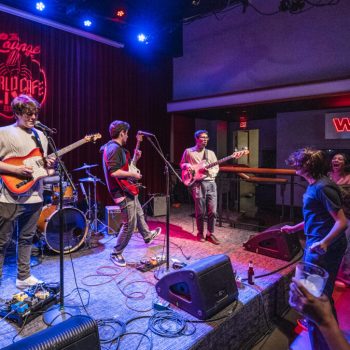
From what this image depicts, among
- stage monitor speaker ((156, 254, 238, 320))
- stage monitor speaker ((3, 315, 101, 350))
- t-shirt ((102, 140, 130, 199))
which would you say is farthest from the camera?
t-shirt ((102, 140, 130, 199))

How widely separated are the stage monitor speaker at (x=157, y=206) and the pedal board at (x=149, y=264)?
10.3 ft

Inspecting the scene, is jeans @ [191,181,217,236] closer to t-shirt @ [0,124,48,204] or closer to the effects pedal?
the effects pedal

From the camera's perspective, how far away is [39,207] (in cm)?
320

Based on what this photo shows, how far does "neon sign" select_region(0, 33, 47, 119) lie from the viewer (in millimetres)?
5594

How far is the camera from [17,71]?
18.9 ft

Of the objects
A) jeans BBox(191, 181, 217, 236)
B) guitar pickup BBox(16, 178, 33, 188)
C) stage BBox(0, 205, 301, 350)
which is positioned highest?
guitar pickup BBox(16, 178, 33, 188)

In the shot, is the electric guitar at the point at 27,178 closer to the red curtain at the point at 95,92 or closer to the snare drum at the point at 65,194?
the snare drum at the point at 65,194

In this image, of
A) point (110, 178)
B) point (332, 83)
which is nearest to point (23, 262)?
point (110, 178)

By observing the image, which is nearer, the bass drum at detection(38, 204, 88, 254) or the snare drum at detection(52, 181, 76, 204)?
the bass drum at detection(38, 204, 88, 254)

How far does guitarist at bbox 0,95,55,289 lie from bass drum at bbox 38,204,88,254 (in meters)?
1.09

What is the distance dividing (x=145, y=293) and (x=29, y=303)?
43.4 inches

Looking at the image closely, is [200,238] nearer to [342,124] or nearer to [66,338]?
[66,338]

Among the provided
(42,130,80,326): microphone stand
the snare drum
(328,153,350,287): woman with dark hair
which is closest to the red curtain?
the snare drum

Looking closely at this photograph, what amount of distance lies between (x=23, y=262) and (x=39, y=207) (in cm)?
59
